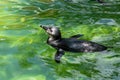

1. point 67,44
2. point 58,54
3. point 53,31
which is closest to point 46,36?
point 53,31

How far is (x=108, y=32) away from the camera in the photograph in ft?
32.5

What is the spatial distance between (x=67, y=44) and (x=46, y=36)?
45.7 inches

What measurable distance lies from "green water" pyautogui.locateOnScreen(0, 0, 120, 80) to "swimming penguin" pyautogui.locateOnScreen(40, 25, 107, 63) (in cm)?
12

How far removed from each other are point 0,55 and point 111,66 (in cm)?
258

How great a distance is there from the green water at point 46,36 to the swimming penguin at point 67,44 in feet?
0.40

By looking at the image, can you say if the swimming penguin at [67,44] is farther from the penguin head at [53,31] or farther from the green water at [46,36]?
the green water at [46,36]

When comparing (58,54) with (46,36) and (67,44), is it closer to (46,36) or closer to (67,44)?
(67,44)

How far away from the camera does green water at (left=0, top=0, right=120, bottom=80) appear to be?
7.59 metres

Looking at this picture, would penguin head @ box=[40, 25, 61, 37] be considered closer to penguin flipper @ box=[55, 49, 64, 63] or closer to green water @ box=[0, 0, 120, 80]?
green water @ box=[0, 0, 120, 80]

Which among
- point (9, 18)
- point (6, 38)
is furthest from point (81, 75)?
point (9, 18)

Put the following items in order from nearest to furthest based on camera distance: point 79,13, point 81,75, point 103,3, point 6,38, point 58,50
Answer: point 81,75 < point 58,50 < point 6,38 < point 79,13 < point 103,3

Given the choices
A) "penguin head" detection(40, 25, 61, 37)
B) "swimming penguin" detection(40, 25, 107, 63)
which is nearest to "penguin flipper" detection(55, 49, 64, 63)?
"swimming penguin" detection(40, 25, 107, 63)

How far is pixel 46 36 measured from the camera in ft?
31.8

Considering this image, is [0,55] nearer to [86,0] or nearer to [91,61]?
[91,61]
